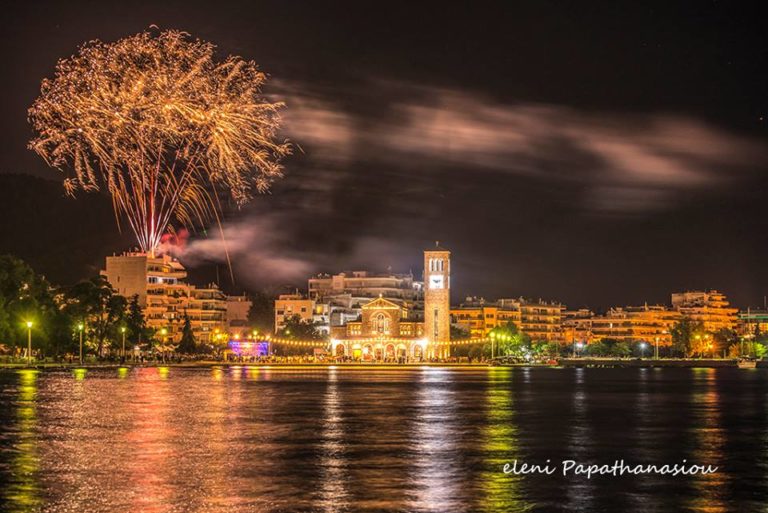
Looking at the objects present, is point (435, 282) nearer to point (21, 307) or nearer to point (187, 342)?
point (187, 342)

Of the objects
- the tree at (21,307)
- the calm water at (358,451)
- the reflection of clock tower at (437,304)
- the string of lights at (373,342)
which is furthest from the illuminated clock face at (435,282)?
the calm water at (358,451)

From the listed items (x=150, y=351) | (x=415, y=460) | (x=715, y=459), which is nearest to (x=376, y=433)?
(x=415, y=460)

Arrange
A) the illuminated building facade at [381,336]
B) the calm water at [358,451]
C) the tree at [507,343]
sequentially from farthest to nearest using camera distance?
the illuminated building facade at [381,336], the tree at [507,343], the calm water at [358,451]

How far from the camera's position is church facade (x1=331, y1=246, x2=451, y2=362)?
18862cm

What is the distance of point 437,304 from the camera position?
18888cm

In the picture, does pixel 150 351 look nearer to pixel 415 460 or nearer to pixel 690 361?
pixel 690 361

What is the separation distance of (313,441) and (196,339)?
14988cm

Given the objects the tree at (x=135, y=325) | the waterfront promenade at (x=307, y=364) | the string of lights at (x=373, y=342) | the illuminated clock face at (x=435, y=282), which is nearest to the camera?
the waterfront promenade at (x=307, y=364)

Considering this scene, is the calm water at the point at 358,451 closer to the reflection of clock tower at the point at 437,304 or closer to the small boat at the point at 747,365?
the small boat at the point at 747,365

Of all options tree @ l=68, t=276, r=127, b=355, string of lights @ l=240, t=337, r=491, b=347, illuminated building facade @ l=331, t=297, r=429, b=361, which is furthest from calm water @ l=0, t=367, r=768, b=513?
illuminated building facade @ l=331, t=297, r=429, b=361

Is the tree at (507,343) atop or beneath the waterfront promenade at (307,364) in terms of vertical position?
atop

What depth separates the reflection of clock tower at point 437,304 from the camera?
7416 inches

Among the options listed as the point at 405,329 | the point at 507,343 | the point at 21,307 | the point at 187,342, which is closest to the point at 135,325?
the point at 187,342

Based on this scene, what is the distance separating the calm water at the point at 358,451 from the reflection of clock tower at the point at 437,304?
128 meters
